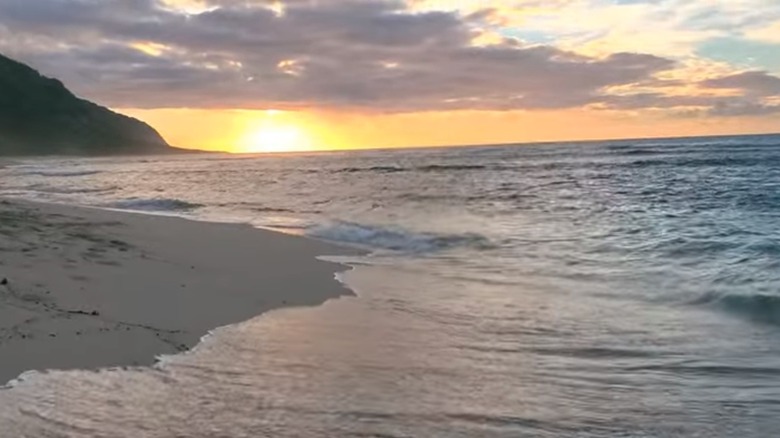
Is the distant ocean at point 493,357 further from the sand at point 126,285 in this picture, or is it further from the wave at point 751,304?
the sand at point 126,285

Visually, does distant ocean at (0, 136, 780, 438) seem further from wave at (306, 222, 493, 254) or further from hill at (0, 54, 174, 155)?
hill at (0, 54, 174, 155)

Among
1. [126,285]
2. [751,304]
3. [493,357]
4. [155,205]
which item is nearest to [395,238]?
[126,285]

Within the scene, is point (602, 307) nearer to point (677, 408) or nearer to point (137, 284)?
point (677, 408)

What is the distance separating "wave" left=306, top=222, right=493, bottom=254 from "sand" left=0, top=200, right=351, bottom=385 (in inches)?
43.8

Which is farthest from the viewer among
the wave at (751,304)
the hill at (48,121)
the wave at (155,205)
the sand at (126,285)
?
the hill at (48,121)

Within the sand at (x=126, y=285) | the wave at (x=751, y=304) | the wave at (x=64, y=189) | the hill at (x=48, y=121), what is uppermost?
the hill at (x=48, y=121)

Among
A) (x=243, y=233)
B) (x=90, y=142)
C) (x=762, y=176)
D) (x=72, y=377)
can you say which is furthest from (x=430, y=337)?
(x=90, y=142)

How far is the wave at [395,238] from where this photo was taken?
1375 centimetres

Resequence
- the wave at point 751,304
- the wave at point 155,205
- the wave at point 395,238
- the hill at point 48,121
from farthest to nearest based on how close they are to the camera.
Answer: the hill at point 48,121
the wave at point 155,205
the wave at point 395,238
the wave at point 751,304

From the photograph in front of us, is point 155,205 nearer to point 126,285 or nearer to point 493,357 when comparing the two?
point 126,285

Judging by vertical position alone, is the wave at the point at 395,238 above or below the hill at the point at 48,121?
below

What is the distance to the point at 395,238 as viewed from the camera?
14875 millimetres

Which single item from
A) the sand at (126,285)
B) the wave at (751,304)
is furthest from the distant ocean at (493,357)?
the sand at (126,285)

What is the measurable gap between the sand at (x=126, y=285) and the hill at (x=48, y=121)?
484ft
